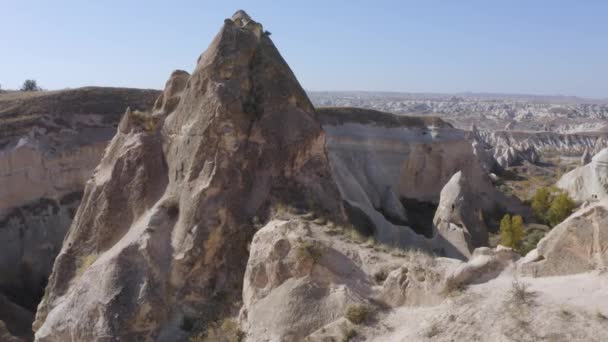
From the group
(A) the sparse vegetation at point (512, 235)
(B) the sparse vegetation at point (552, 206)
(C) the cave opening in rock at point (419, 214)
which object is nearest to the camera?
(A) the sparse vegetation at point (512, 235)

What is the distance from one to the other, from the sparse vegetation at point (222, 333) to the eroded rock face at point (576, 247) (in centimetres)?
371

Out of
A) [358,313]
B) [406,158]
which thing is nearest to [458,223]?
[406,158]

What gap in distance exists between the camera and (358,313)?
601 cm

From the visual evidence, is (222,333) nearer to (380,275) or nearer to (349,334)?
(349,334)

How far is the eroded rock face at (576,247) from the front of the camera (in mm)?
5836

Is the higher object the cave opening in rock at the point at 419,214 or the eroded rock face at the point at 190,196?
the eroded rock face at the point at 190,196

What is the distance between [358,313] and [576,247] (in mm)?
2602

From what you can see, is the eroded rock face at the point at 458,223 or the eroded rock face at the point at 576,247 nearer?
the eroded rock face at the point at 576,247

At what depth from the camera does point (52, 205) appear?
65.7 ft

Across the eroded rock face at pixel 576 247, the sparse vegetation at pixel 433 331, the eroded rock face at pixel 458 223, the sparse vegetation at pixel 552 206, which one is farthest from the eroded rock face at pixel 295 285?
the sparse vegetation at pixel 552 206

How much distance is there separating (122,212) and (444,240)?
10.9m

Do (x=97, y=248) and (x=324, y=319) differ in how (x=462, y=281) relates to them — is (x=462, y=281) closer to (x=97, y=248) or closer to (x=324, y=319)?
(x=324, y=319)

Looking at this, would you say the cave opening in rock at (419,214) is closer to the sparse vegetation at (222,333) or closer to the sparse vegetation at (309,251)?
the sparse vegetation at (222,333)

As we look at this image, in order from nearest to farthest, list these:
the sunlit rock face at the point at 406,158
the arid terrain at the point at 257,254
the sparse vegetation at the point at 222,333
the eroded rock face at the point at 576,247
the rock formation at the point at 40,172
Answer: the arid terrain at the point at 257,254 < the eroded rock face at the point at 576,247 < the sparse vegetation at the point at 222,333 < the rock formation at the point at 40,172 < the sunlit rock face at the point at 406,158
